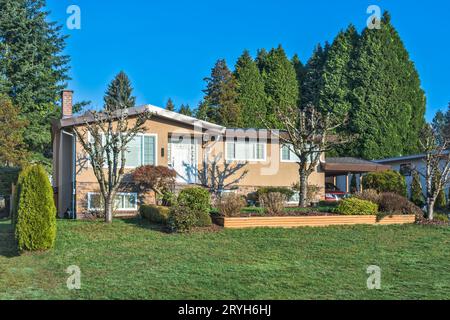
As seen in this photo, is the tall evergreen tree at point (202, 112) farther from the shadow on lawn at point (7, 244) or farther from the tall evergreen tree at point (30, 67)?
the shadow on lawn at point (7, 244)

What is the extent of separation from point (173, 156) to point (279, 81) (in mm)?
29961

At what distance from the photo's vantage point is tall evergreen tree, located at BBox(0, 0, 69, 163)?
34312 mm

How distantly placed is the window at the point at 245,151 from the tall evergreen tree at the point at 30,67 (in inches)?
633

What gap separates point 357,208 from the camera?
1688 centimetres

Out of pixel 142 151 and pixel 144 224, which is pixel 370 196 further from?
pixel 142 151

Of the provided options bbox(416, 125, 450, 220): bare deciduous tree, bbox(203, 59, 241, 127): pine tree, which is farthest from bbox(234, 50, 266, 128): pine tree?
bbox(416, 125, 450, 220): bare deciduous tree

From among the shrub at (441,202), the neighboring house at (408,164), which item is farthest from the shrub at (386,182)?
the neighboring house at (408,164)

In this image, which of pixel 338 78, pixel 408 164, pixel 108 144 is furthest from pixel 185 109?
pixel 108 144

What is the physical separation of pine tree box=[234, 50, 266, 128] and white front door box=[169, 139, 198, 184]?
1001 inches

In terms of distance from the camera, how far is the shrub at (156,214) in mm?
15764

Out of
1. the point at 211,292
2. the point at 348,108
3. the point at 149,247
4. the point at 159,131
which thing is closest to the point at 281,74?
the point at 348,108

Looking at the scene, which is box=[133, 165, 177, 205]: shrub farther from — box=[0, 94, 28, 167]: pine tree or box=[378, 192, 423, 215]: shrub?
box=[0, 94, 28, 167]: pine tree

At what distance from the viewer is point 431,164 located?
18438 millimetres

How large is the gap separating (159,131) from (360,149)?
25.8m
